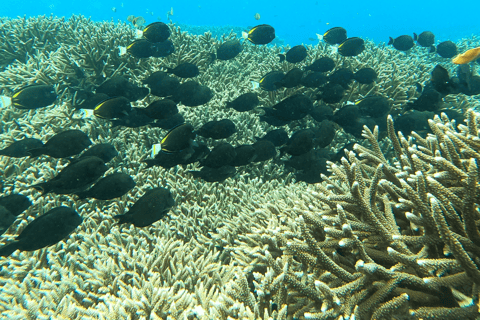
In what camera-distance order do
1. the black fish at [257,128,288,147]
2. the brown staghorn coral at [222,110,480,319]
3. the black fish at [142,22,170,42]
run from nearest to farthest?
the brown staghorn coral at [222,110,480,319] < the black fish at [257,128,288,147] < the black fish at [142,22,170,42]

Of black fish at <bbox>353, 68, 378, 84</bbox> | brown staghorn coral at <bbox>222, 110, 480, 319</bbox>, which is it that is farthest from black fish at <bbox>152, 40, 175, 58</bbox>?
→ brown staghorn coral at <bbox>222, 110, 480, 319</bbox>

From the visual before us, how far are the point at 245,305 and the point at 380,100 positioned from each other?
425 centimetres

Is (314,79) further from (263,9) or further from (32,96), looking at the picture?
(263,9)

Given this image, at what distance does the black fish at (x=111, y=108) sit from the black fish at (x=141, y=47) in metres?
1.86

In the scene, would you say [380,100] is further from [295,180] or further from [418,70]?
[418,70]

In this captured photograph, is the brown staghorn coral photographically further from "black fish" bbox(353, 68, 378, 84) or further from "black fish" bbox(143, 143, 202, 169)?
"black fish" bbox(353, 68, 378, 84)

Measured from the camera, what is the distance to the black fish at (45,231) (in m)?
2.45

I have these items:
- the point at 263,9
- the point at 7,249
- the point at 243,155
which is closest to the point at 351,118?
the point at 243,155

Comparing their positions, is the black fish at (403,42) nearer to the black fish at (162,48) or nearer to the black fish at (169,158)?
the black fish at (162,48)

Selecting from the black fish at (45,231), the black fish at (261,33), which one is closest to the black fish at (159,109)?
the black fish at (45,231)

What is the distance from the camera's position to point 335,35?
20.3 feet

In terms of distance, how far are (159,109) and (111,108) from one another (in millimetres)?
675

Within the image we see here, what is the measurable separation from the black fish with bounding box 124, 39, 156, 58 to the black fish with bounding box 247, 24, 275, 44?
2255 millimetres

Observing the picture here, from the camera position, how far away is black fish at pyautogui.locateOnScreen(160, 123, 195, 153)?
338 centimetres
